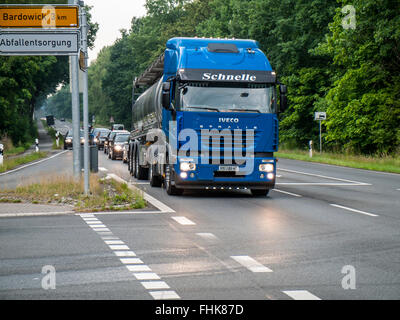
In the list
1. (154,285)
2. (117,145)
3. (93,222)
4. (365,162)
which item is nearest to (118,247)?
(154,285)

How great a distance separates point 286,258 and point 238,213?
17.0ft

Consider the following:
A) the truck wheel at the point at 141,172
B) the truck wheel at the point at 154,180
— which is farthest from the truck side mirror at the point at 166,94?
the truck wheel at the point at 141,172

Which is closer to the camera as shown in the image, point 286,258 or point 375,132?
point 286,258

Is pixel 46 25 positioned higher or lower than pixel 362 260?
higher

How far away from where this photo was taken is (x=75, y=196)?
1584 centimetres

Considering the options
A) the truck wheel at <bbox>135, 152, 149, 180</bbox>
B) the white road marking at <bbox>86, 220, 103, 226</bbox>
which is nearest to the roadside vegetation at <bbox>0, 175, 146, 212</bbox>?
the white road marking at <bbox>86, 220, 103, 226</bbox>

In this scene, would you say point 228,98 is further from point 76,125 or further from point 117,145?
point 117,145

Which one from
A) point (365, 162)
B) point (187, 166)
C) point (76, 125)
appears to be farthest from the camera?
point (365, 162)

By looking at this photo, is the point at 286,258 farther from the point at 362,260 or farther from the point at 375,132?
the point at 375,132

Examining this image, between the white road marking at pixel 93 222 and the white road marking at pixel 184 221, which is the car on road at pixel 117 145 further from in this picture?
the white road marking at pixel 93 222

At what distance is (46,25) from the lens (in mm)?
17062

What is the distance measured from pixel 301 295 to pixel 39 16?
12810 millimetres

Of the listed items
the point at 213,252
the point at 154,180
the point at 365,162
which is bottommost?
the point at 365,162
